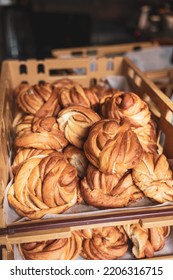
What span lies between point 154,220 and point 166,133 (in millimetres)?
406

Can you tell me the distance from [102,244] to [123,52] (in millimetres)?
1737

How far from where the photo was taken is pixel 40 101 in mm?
1230

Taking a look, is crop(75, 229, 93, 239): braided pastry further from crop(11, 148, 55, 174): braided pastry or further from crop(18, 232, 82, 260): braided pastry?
crop(11, 148, 55, 174): braided pastry

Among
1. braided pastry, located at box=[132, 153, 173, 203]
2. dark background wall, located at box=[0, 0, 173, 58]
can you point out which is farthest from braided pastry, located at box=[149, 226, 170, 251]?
dark background wall, located at box=[0, 0, 173, 58]

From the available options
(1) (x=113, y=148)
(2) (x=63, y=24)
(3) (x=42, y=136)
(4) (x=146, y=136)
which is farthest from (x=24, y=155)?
(2) (x=63, y=24)

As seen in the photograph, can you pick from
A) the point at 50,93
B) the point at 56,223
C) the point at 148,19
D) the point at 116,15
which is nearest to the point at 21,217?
the point at 56,223

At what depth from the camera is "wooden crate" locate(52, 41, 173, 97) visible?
1.74 metres

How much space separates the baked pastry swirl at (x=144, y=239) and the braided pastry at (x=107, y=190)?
0.34 feet

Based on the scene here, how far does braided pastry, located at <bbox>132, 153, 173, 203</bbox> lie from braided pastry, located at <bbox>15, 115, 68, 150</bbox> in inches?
11.0

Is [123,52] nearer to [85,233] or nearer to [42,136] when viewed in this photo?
[42,136]

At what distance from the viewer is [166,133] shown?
3.59 feet

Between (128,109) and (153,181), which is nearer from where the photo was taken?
(153,181)

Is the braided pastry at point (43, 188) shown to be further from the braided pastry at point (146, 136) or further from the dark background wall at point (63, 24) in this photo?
the dark background wall at point (63, 24)

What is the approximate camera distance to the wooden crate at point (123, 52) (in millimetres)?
1738
